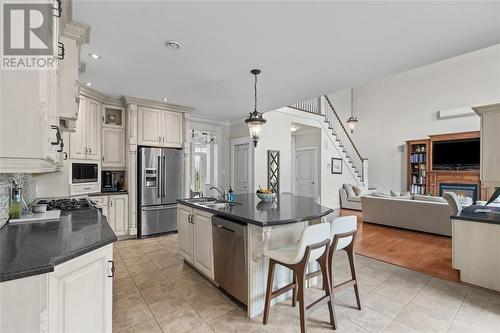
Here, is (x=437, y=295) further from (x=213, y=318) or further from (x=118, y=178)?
(x=118, y=178)

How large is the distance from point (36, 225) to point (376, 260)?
3.92 metres

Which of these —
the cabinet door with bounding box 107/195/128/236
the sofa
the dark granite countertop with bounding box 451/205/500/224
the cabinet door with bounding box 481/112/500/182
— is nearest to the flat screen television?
the sofa

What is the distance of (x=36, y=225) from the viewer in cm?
178

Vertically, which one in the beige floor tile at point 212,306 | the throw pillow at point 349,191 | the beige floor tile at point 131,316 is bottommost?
the beige floor tile at point 131,316

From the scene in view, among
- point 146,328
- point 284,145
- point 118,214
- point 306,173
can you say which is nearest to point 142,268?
point 146,328

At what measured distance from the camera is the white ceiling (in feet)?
6.08

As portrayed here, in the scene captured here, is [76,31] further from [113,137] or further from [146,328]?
[113,137]

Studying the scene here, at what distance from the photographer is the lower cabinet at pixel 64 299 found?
1.01 meters

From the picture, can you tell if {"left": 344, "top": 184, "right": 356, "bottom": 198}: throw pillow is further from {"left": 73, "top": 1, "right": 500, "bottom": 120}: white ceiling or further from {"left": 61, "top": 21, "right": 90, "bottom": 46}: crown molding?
{"left": 61, "top": 21, "right": 90, "bottom": 46}: crown molding

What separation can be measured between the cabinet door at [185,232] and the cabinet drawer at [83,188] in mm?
1794

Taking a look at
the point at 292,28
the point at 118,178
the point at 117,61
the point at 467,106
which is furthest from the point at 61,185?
the point at 467,106

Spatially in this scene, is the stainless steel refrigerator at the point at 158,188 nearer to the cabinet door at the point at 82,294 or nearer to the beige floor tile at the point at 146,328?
the beige floor tile at the point at 146,328

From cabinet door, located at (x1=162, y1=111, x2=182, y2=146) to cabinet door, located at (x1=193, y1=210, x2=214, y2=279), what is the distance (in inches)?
97.7

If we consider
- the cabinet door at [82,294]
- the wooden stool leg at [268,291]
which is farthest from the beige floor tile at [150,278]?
the wooden stool leg at [268,291]
